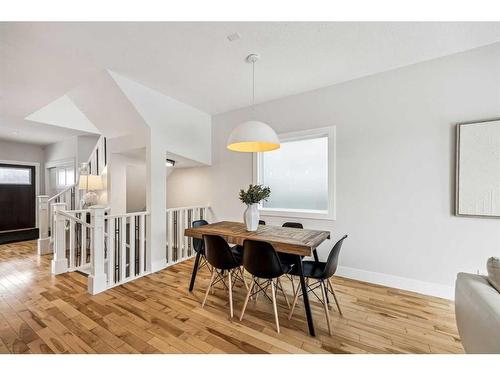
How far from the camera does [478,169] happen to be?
89.3 inches

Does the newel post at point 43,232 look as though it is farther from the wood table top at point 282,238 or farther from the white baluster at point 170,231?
the wood table top at point 282,238

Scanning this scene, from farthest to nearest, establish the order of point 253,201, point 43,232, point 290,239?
point 43,232, point 253,201, point 290,239

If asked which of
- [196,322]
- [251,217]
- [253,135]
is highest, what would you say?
[253,135]

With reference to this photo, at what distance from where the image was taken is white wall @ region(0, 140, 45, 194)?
612 cm

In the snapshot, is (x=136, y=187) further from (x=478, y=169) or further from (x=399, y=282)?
(x=478, y=169)

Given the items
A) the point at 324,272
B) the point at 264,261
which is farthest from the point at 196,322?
the point at 324,272

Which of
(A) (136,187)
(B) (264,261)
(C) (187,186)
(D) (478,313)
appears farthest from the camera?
(A) (136,187)

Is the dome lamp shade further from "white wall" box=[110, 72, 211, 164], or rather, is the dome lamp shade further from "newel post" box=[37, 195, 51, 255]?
"newel post" box=[37, 195, 51, 255]

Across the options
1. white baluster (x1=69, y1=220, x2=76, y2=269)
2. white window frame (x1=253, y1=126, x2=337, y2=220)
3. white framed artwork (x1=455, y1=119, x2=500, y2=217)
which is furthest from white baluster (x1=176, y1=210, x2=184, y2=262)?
white framed artwork (x1=455, y1=119, x2=500, y2=217)

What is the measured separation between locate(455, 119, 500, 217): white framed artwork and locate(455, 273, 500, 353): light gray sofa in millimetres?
1244

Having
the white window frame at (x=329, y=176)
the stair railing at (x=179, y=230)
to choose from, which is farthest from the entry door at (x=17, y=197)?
the white window frame at (x=329, y=176)

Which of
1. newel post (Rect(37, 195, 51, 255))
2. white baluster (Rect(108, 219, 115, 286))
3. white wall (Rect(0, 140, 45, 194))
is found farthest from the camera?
white wall (Rect(0, 140, 45, 194))

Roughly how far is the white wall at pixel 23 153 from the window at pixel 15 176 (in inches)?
10.9

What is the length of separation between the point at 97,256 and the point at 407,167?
153 inches
